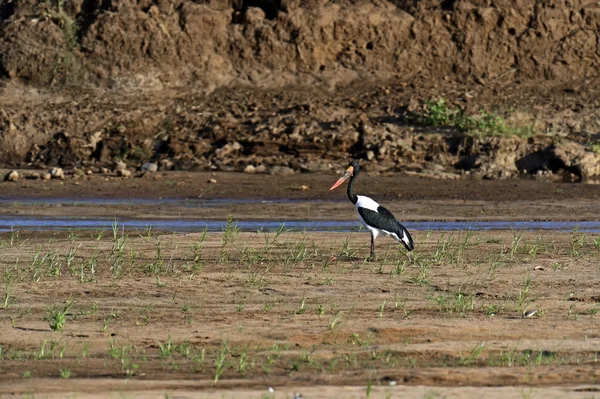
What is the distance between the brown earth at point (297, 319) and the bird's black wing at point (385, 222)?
22 centimetres

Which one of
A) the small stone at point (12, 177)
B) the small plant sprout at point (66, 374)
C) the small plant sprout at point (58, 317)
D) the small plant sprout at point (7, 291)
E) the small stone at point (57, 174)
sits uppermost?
the small plant sprout at point (66, 374)

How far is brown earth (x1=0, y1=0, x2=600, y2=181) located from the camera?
66.9ft

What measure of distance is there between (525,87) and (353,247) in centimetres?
1033

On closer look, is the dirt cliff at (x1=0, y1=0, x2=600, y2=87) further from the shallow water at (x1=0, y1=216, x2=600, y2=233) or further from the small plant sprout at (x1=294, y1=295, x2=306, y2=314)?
the small plant sprout at (x1=294, y1=295, x2=306, y2=314)

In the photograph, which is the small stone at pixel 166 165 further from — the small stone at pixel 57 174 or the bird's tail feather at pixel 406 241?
the bird's tail feather at pixel 406 241

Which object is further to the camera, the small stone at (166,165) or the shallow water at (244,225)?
the small stone at (166,165)

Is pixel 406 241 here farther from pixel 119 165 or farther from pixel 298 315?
pixel 119 165

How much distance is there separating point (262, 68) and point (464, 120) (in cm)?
407

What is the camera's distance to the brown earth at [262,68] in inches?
803

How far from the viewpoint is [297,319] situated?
7832 millimetres

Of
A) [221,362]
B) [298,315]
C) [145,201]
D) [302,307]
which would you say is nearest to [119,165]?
[145,201]

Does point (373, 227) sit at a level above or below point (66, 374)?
below

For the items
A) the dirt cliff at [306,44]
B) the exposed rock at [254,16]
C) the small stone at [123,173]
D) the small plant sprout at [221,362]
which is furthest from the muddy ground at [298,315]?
the exposed rock at [254,16]

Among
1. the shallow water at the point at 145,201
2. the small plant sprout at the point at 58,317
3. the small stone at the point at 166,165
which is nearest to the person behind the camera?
the small plant sprout at the point at 58,317
